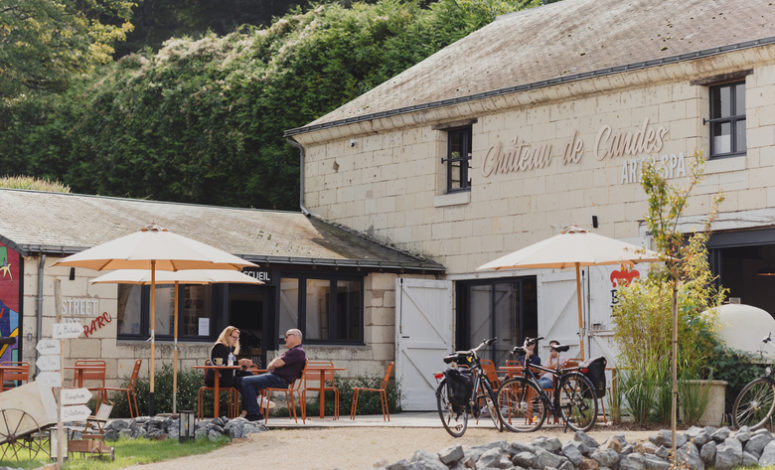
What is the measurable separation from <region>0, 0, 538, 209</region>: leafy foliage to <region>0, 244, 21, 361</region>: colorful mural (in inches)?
504

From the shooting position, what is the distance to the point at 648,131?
17016mm

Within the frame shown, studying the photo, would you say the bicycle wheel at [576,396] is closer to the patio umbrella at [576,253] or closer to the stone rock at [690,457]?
the patio umbrella at [576,253]

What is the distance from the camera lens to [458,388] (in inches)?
511

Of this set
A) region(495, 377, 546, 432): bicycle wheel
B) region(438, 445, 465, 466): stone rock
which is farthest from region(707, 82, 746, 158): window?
region(438, 445, 465, 466): stone rock

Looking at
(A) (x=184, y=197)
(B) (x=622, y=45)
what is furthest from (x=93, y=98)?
(B) (x=622, y=45)

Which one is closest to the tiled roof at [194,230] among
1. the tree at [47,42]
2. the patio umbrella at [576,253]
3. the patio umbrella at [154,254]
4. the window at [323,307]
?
the window at [323,307]

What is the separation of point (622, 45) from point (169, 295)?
7561 millimetres

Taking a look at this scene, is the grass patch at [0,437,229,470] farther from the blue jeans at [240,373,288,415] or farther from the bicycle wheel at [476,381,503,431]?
the bicycle wheel at [476,381,503,431]

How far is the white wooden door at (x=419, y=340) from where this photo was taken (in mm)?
19281

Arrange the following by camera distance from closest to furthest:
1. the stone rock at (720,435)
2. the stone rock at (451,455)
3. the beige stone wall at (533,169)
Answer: the stone rock at (451,455), the stone rock at (720,435), the beige stone wall at (533,169)

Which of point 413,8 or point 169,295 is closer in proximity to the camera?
point 169,295

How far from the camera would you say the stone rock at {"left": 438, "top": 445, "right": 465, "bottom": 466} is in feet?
34.1

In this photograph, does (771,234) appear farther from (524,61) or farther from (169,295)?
(169,295)

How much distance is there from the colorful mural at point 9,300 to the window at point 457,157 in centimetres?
707
